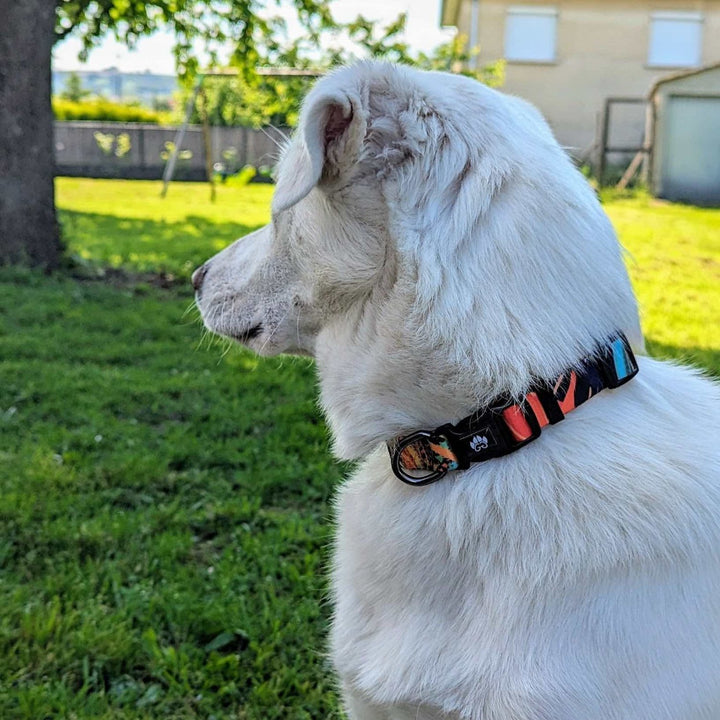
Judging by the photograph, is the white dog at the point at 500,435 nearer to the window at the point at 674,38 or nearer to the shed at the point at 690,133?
the shed at the point at 690,133

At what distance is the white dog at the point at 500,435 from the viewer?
1425 millimetres

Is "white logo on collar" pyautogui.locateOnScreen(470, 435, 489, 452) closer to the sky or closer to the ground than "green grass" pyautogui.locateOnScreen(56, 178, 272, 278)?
closer to the sky

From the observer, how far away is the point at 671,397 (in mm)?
1676

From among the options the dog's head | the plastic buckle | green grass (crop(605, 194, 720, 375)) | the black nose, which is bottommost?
green grass (crop(605, 194, 720, 375))

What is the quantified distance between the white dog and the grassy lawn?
54 cm

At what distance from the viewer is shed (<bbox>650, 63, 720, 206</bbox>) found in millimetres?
15539

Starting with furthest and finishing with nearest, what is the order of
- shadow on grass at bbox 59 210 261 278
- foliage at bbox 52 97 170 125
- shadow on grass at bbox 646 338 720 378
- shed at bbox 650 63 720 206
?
1. foliage at bbox 52 97 170 125
2. shed at bbox 650 63 720 206
3. shadow on grass at bbox 59 210 261 278
4. shadow on grass at bbox 646 338 720 378

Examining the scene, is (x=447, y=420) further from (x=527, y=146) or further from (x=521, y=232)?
(x=527, y=146)

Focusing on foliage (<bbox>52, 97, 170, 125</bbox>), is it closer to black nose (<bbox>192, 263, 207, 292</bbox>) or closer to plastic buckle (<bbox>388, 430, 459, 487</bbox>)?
black nose (<bbox>192, 263, 207, 292</bbox>)

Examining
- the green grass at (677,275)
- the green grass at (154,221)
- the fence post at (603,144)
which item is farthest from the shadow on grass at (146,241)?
the fence post at (603,144)

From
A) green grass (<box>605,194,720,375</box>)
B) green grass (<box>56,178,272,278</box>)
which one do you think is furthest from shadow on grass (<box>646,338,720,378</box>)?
green grass (<box>56,178,272,278</box>)

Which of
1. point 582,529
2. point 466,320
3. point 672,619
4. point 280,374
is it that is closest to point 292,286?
point 466,320

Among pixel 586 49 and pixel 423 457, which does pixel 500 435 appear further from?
pixel 586 49

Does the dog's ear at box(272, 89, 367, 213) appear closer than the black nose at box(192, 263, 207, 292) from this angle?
Yes
